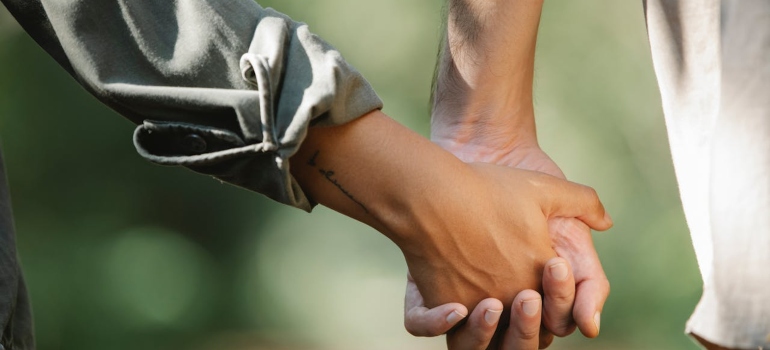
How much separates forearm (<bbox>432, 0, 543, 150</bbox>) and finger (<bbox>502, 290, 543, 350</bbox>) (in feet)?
1.17

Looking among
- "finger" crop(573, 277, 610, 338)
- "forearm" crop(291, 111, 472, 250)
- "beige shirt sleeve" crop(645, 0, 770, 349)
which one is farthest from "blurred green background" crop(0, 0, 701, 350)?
"beige shirt sleeve" crop(645, 0, 770, 349)

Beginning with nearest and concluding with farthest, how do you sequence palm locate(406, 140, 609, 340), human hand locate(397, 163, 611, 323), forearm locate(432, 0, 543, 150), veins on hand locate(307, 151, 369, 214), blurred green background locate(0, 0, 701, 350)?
veins on hand locate(307, 151, 369, 214)
human hand locate(397, 163, 611, 323)
palm locate(406, 140, 609, 340)
forearm locate(432, 0, 543, 150)
blurred green background locate(0, 0, 701, 350)

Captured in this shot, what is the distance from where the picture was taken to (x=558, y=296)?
1280 millimetres

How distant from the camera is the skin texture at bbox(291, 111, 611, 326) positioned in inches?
42.0

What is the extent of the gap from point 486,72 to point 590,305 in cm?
44

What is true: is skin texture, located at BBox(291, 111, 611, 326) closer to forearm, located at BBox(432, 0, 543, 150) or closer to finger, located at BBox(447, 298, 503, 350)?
finger, located at BBox(447, 298, 503, 350)

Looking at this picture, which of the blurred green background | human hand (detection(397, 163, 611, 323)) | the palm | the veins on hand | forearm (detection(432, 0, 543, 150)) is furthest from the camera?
the blurred green background

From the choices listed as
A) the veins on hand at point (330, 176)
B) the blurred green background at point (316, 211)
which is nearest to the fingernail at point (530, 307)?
the veins on hand at point (330, 176)

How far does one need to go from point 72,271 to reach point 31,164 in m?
0.46

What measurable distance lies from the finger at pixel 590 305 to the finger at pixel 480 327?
4.4 inches

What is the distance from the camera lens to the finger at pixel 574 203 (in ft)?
4.42

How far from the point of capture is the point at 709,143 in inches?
39.4

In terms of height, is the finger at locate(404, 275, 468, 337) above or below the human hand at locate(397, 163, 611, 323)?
below

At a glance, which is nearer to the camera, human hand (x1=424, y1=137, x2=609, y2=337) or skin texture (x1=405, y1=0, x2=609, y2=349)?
human hand (x1=424, y1=137, x2=609, y2=337)
